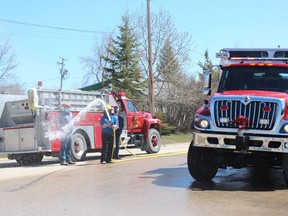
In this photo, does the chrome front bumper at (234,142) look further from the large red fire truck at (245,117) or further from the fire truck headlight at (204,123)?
the fire truck headlight at (204,123)

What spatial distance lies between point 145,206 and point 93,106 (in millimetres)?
9392

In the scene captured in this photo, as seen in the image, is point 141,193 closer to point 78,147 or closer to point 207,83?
point 207,83

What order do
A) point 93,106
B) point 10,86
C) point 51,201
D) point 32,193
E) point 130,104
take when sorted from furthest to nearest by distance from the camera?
1. point 10,86
2. point 130,104
3. point 93,106
4. point 32,193
5. point 51,201

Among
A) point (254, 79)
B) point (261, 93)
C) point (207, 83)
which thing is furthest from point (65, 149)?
point (261, 93)

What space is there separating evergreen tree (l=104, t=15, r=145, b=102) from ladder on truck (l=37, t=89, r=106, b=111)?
19265 millimetres

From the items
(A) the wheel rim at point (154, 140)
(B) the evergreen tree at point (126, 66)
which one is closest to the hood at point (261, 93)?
(A) the wheel rim at point (154, 140)

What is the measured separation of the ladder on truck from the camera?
1450 cm

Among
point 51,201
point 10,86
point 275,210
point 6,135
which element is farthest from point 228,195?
point 10,86

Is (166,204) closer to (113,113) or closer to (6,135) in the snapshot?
(113,113)

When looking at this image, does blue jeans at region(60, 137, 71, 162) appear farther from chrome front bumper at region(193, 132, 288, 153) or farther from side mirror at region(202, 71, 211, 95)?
chrome front bumper at region(193, 132, 288, 153)

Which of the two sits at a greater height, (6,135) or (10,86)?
(10,86)

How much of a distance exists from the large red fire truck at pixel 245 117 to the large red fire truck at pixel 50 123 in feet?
20.6

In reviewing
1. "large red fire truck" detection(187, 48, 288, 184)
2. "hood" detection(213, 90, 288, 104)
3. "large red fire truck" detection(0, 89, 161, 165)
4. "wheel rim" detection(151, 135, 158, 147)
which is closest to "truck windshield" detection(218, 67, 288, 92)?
"large red fire truck" detection(187, 48, 288, 184)

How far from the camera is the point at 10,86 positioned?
178 ft
